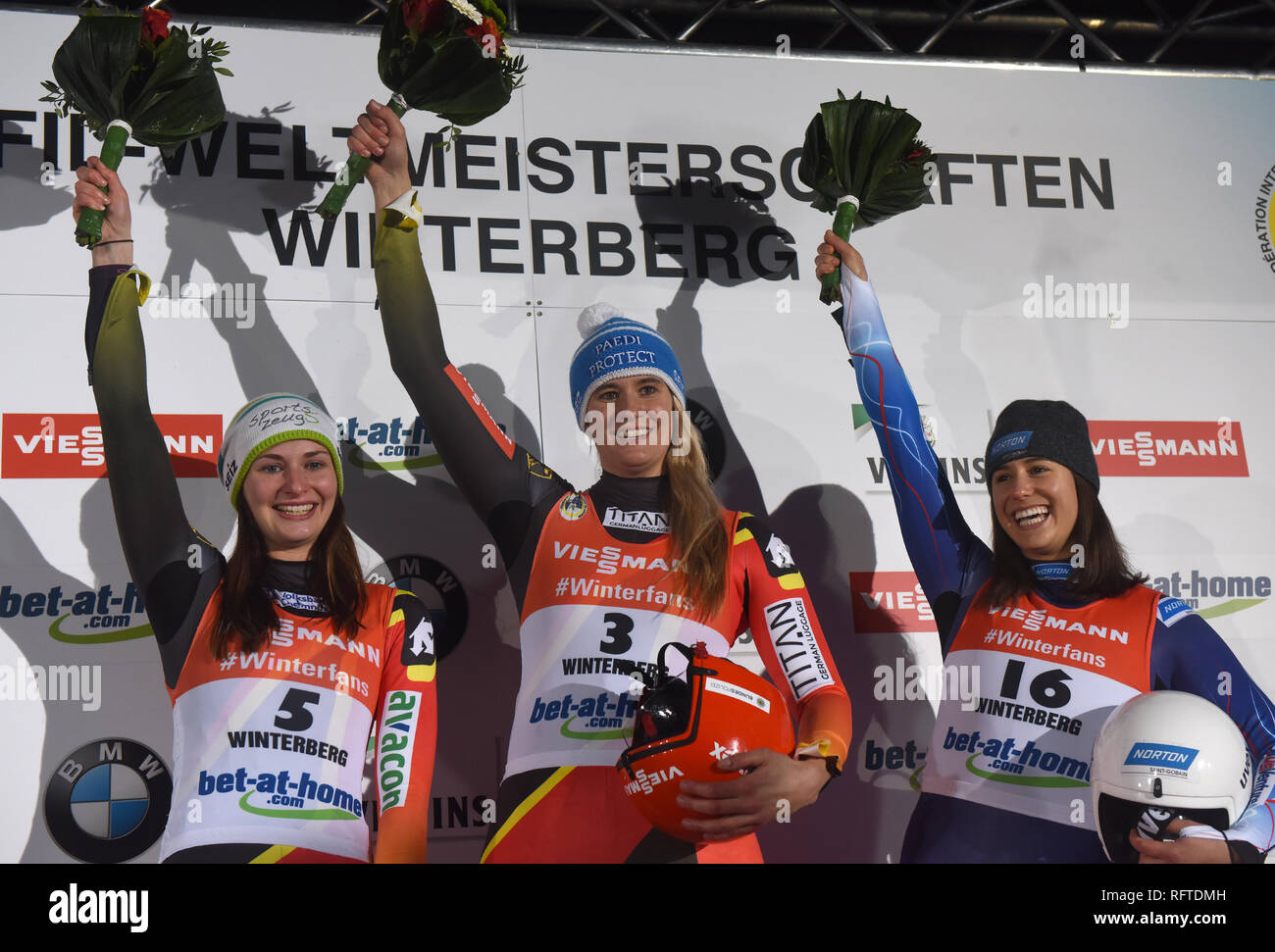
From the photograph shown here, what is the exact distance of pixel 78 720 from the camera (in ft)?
12.3

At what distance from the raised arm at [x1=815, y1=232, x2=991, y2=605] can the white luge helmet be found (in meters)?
0.82

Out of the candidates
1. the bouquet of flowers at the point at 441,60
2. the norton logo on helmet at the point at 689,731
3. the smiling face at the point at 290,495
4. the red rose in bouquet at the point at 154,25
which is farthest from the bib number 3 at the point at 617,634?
the red rose in bouquet at the point at 154,25

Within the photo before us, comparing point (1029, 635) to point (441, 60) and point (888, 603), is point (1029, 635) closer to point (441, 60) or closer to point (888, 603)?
point (888, 603)

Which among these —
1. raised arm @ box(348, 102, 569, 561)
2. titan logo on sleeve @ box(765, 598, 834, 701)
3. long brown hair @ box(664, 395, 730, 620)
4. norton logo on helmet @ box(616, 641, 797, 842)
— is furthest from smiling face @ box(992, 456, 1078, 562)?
raised arm @ box(348, 102, 569, 561)

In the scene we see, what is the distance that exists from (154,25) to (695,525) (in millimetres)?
2144

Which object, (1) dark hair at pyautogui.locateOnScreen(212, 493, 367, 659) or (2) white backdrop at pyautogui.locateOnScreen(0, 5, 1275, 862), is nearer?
(1) dark hair at pyautogui.locateOnScreen(212, 493, 367, 659)

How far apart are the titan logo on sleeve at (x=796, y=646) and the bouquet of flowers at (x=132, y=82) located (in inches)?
86.9

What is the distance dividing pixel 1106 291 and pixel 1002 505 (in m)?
1.23

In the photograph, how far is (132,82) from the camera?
12.3 ft

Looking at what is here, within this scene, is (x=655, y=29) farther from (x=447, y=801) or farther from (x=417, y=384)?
(x=447, y=801)

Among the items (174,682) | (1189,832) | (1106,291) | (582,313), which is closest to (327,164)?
(582,313)

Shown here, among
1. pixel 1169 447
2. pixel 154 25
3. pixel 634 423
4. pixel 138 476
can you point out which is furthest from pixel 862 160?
pixel 138 476

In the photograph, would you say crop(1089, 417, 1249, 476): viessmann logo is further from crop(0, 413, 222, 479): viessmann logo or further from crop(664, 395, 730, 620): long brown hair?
crop(0, 413, 222, 479): viessmann logo

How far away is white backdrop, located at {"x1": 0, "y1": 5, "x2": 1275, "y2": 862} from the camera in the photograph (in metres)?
3.93
